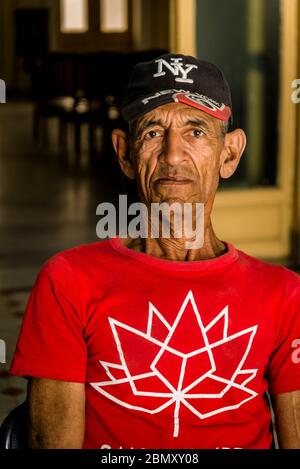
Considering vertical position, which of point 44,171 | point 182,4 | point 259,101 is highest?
point 182,4

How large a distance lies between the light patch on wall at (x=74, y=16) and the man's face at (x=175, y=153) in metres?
19.6

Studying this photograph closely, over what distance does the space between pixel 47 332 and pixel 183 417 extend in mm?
221

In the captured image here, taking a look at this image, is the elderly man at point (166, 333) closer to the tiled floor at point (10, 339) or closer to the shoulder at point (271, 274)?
the shoulder at point (271, 274)

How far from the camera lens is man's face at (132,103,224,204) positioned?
1.55 m

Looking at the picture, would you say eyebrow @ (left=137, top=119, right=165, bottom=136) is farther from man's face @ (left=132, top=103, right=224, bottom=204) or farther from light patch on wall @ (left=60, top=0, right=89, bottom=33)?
light patch on wall @ (left=60, top=0, right=89, bottom=33)

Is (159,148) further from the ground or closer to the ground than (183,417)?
further from the ground

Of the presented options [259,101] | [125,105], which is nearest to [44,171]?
[259,101]

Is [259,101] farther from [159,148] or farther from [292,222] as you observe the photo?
[159,148]

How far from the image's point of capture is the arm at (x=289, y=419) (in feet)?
4.99

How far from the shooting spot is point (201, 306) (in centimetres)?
148

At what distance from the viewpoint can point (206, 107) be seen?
153 cm

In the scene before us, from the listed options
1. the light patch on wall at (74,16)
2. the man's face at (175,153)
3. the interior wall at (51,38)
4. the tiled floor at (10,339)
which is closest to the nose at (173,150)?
the man's face at (175,153)
